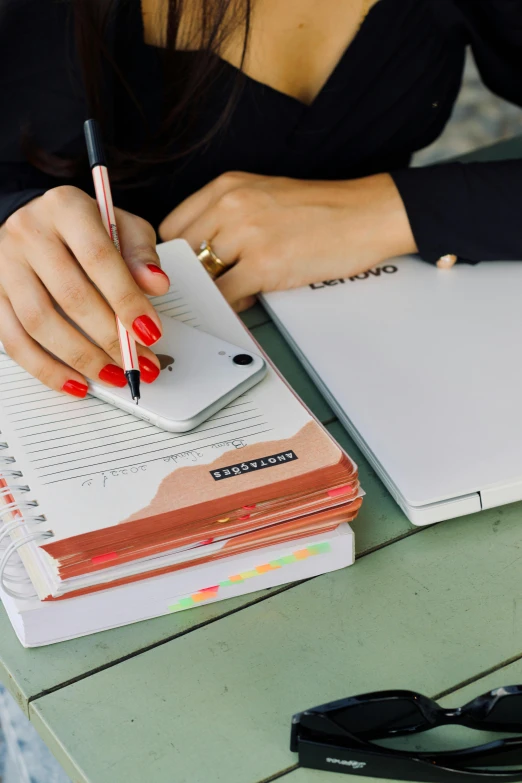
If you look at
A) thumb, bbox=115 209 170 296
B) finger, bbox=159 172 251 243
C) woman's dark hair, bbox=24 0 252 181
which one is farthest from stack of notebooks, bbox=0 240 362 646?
woman's dark hair, bbox=24 0 252 181

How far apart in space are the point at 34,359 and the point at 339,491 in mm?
260

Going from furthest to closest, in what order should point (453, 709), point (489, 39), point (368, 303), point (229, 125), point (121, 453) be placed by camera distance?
point (489, 39)
point (229, 125)
point (368, 303)
point (121, 453)
point (453, 709)

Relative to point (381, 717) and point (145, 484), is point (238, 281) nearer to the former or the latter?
point (145, 484)

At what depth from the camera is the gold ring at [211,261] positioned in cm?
85

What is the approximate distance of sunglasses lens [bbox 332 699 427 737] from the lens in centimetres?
47

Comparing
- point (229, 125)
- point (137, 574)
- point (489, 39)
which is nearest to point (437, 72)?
point (489, 39)

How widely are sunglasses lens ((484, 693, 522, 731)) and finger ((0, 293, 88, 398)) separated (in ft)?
1.19

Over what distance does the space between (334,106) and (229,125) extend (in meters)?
0.13

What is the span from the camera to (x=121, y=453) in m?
0.59

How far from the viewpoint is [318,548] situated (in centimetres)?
58

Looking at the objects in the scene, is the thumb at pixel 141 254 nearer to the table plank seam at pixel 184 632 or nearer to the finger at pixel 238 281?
the finger at pixel 238 281

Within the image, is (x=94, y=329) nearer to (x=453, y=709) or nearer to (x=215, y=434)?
(x=215, y=434)

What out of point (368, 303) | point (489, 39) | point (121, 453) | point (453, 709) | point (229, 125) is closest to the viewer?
point (453, 709)

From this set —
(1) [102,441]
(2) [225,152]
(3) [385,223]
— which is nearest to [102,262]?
(1) [102,441]
